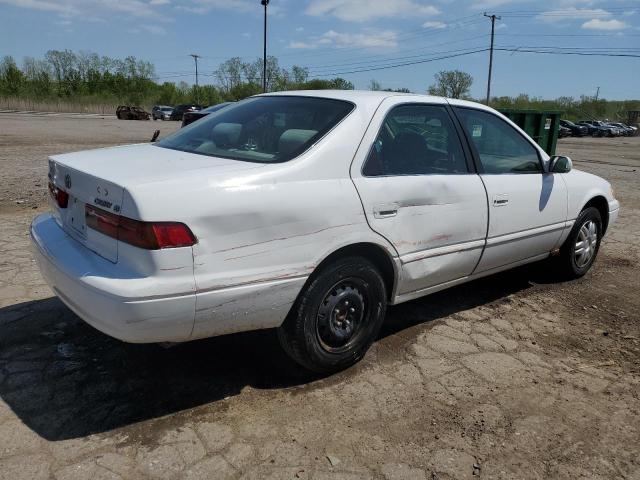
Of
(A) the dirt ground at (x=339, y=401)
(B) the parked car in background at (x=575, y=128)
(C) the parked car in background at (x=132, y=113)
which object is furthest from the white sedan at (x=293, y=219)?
(C) the parked car in background at (x=132, y=113)

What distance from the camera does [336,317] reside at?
3.07 m

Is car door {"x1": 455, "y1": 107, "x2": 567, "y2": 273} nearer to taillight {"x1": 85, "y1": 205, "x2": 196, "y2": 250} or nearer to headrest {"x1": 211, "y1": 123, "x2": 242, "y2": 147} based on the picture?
headrest {"x1": 211, "y1": 123, "x2": 242, "y2": 147}

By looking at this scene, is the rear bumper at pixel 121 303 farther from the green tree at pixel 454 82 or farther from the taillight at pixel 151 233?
the green tree at pixel 454 82

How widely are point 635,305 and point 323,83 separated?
55208mm

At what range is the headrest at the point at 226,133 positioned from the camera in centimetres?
322

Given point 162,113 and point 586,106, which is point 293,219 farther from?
point 586,106

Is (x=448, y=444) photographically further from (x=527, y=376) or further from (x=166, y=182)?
(x=166, y=182)

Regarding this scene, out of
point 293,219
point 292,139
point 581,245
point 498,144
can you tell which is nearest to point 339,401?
point 293,219

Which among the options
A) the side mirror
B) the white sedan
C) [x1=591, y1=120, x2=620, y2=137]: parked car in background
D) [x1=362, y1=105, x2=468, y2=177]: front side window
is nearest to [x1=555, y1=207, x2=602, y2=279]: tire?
the side mirror

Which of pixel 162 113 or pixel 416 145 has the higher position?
pixel 162 113

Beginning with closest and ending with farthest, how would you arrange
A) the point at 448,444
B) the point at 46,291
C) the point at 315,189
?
the point at 448,444 < the point at 315,189 < the point at 46,291

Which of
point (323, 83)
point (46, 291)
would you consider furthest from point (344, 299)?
point (323, 83)

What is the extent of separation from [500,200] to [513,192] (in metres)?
0.19

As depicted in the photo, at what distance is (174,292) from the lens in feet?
7.77
